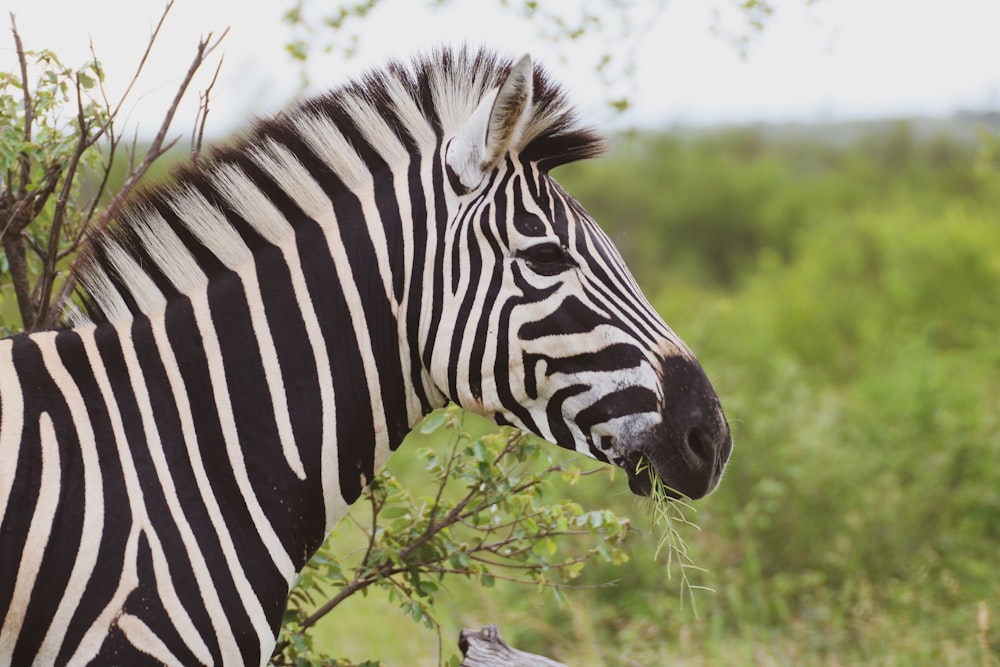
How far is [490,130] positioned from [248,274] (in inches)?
30.8

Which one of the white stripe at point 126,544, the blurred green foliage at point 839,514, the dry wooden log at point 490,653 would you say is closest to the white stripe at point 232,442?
the white stripe at point 126,544

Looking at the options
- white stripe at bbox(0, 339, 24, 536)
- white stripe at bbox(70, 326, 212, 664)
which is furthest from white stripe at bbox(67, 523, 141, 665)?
white stripe at bbox(0, 339, 24, 536)

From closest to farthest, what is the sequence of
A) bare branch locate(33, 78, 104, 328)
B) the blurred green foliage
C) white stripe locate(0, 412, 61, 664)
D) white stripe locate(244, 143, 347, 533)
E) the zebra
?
white stripe locate(0, 412, 61, 664)
the zebra
white stripe locate(244, 143, 347, 533)
bare branch locate(33, 78, 104, 328)
the blurred green foliage

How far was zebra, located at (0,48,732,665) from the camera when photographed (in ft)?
7.69

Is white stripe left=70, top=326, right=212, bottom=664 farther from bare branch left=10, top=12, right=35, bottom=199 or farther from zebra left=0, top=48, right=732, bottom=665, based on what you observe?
bare branch left=10, top=12, right=35, bottom=199

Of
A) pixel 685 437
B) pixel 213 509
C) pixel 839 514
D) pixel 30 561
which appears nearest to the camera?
pixel 30 561

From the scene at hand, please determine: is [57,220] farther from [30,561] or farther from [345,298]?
[30,561]

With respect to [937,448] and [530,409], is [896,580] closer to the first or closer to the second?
[937,448]

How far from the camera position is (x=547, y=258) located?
8.66ft

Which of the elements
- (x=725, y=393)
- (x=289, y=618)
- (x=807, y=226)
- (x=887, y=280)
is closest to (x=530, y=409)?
(x=289, y=618)

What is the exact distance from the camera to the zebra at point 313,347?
7.69ft

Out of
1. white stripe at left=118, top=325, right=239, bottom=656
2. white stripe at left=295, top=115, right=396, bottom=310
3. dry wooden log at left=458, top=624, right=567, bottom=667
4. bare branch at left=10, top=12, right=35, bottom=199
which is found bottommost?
dry wooden log at left=458, top=624, right=567, bottom=667

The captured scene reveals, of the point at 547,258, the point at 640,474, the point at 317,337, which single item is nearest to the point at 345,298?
the point at 317,337

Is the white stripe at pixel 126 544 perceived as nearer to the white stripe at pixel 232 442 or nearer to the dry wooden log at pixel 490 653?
the white stripe at pixel 232 442
